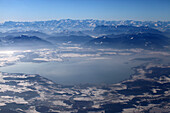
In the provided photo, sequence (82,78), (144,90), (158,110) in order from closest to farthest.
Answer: (158,110)
(144,90)
(82,78)

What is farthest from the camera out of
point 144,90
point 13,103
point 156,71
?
point 156,71

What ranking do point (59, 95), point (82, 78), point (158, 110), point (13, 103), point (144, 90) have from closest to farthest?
1. point (158, 110)
2. point (13, 103)
3. point (59, 95)
4. point (144, 90)
5. point (82, 78)

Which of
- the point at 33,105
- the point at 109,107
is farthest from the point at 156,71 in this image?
the point at 33,105

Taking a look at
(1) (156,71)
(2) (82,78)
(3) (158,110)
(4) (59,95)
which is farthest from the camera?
(1) (156,71)

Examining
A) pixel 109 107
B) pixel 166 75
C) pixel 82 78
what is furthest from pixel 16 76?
pixel 166 75

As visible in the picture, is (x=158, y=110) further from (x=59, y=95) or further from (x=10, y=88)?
(x=10, y=88)

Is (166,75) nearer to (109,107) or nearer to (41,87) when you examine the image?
(109,107)

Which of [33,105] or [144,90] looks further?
[144,90]

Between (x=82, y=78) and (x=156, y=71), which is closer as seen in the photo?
(x=82, y=78)
